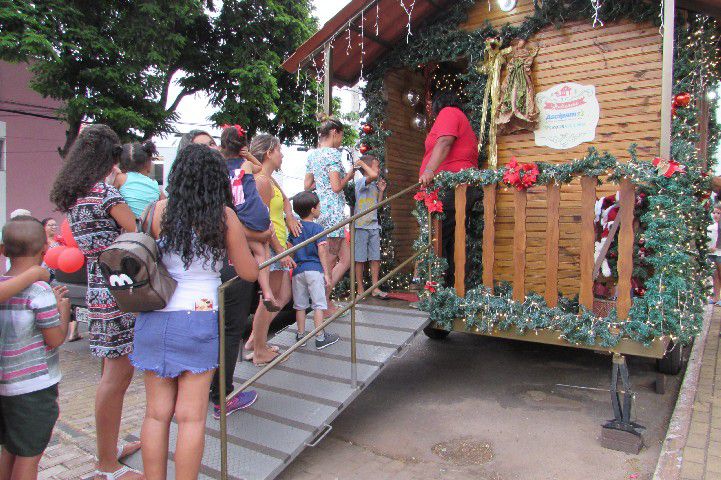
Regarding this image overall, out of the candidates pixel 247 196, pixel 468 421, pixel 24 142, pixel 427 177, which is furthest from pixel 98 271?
pixel 24 142

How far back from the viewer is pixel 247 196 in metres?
3.43

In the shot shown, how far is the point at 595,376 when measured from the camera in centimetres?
507

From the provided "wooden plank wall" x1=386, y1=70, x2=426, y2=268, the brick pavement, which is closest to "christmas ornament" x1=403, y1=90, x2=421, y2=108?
"wooden plank wall" x1=386, y1=70, x2=426, y2=268

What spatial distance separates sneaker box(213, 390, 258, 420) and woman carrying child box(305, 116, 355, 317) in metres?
1.41

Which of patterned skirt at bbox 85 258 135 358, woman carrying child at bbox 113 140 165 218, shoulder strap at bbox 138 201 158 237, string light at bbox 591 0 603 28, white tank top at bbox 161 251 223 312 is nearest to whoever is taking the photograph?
white tank top at bbox 161 251 223 312

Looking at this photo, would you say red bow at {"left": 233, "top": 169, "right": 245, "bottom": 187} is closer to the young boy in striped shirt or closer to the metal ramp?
the young boy in striped shirt

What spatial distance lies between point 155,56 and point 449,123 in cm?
1086

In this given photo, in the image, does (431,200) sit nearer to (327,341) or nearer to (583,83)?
(327,341)

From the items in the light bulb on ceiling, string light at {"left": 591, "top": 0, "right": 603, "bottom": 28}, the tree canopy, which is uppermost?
the tree canopy

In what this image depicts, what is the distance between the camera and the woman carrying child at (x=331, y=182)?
4922mm

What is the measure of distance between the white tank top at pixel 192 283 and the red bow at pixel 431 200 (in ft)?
8.26

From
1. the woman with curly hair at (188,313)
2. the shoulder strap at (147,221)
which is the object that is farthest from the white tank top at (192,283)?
the shoulder strap at (147,221)

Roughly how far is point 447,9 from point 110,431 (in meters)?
5.46

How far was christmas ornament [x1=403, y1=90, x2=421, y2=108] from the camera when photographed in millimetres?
7055
